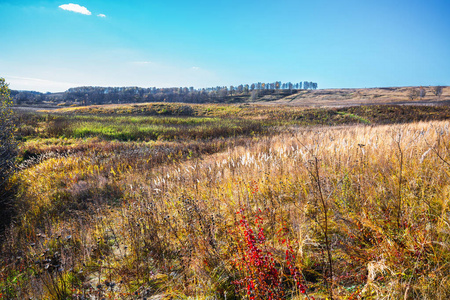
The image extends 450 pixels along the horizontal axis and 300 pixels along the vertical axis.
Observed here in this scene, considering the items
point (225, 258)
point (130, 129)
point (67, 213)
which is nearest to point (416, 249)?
point (225, 258)

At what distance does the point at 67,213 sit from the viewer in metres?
6.22

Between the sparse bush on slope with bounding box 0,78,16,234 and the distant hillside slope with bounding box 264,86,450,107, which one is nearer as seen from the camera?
the sparse bush on slope with bounding box 0,78,16,234

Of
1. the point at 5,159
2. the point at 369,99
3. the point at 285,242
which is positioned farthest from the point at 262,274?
the point at 369,99

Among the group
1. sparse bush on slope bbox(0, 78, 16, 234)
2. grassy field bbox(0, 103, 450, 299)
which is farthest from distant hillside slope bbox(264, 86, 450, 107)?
sparse bush on slope bbox(0, 78, 16, 234)

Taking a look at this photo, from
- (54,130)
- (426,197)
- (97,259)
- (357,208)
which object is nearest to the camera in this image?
(426,197)

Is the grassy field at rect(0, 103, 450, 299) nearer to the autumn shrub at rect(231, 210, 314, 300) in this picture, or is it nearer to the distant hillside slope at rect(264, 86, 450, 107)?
the autumn shrub at rect(231, 210, 314, 300)

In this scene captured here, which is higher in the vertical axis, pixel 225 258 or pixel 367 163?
pixel 367 163

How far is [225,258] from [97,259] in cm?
222

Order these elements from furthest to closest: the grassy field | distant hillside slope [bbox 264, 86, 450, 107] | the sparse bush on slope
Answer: distant hillside slope [bbox 264, 86, 450, 107]
the sparse bush on slope
the grassy field

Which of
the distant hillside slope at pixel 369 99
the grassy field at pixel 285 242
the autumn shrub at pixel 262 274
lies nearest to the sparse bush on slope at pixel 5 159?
the grassy field at pixel 285 242

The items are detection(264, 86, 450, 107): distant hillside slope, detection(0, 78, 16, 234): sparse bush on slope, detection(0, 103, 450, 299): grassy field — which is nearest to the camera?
detection(0, 103, 450, 299): grassy field

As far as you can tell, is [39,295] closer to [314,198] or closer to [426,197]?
[314,198]

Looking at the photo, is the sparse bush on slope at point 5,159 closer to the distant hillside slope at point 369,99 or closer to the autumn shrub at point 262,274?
the autumn shrub at point 262,274

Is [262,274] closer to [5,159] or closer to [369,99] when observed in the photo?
[5,159]
